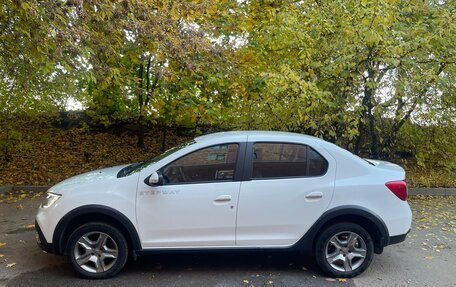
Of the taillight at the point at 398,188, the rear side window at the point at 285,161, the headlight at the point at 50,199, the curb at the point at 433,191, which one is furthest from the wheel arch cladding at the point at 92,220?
the curb at the point at 433,191

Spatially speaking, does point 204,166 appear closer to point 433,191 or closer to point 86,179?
point 86,179

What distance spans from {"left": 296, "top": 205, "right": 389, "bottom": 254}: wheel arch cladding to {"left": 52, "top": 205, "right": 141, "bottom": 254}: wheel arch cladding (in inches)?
70.6

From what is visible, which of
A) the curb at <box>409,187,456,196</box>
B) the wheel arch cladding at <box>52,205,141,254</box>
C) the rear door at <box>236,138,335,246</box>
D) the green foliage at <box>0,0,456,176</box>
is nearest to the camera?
the wheel arch cladding at <box>52,205,141,254</box>

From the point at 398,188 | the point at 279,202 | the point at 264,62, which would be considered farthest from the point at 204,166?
the point at 264,62

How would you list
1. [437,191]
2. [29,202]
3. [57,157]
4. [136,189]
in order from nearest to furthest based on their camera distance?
1. [136,189]
2. [29,202]
3. [437,191]
4. [57,157]

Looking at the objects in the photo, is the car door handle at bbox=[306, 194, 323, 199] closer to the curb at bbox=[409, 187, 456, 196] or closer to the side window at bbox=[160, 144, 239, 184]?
the side window at bbox=[160, 144, 239, 184]

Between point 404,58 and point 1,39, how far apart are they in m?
6.69

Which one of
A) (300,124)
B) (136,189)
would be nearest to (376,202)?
(136,189)

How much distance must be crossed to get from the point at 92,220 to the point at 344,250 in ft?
9.07

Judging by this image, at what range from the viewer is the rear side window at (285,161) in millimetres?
4355

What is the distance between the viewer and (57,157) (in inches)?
413

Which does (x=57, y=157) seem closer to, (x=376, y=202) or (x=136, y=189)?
(x=136, y=189)

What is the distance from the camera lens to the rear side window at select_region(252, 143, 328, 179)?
14.3 feet

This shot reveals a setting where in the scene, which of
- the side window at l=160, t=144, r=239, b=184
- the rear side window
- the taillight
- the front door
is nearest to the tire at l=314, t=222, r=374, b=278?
the taillight
